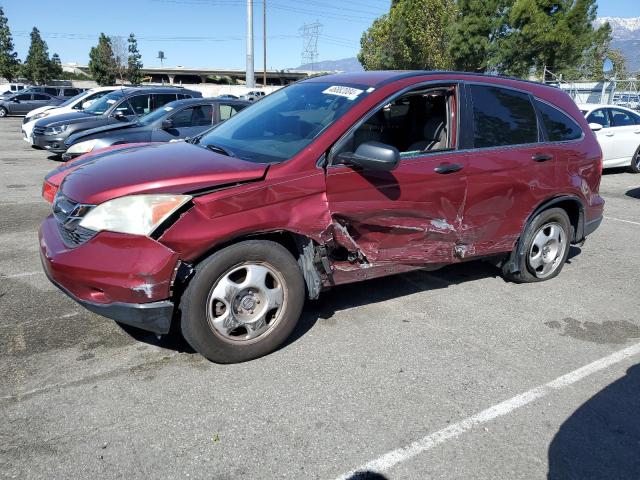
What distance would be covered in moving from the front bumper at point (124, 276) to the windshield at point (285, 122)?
Result: 3.26 ft

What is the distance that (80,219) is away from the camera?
125 inches

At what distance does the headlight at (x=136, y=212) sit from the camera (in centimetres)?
300

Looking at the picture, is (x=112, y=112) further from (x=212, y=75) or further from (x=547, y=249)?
(x=212, y=75)

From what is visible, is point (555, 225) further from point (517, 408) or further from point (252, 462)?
point (252, 462)

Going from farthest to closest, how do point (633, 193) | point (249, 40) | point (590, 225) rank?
point (249, 40) → point (633, 193) → point (590, 225)

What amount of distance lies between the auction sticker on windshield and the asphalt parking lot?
1694 mm

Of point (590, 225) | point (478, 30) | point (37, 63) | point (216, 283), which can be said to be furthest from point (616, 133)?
point (37, 63)

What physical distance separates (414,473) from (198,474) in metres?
1.02

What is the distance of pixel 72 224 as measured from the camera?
323 cm

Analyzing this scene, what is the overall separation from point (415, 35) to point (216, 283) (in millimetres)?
35778

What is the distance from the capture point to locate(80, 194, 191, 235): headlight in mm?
3003

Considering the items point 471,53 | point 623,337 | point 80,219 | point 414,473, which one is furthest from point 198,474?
point 471,53

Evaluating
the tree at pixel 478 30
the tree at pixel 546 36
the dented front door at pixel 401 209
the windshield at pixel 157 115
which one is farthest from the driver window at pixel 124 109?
the tree at pixel 546 36

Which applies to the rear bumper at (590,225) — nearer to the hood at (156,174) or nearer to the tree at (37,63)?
the hood at (156,174)
